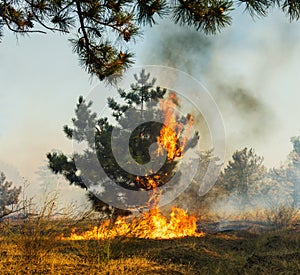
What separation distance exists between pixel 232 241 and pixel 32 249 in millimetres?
6473

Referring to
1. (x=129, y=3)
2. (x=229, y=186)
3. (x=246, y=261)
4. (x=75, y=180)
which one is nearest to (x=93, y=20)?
(x=129, y=3)

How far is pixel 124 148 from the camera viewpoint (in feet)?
38.2

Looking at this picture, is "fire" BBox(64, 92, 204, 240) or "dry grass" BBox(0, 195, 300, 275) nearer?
"dry grass" BBox(0, 195, 300, 275)

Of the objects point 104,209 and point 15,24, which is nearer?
point 15,24

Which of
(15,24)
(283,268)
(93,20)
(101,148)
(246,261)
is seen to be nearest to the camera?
(93,20)

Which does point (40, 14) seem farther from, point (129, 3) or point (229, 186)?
point (229, 186)

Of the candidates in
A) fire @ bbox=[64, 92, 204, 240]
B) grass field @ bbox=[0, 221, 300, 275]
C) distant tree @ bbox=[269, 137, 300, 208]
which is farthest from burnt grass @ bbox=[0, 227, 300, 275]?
distant tree @ bbox=[269, 137, 300, 208]

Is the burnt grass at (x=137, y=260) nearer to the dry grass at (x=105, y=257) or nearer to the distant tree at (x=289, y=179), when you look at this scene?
the dry grass at (x=105, y=257)

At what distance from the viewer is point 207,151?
67.9ft

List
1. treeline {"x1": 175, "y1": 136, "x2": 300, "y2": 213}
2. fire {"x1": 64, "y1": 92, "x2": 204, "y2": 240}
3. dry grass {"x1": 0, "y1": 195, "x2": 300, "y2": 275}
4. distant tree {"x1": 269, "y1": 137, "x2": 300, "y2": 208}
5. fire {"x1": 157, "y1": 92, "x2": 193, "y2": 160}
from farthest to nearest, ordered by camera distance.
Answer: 1. distant tree {"x1": 269, "y1": 137, "x2": 300, "y2": 208}
2. treeline {"x1": 175, "y1": 136, "x2": 300, "y2": 213}
3. fire {"x1": 157, "y1": 92, "x2": 193, "y2": 160}
4. fire {"x1": 64, "y1": 92, "x2": 204, "y2": 240}
5. dry grass {"x1": 0, "y1": 195, "x2": 300, "y2": 275}

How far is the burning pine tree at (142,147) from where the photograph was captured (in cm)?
1158

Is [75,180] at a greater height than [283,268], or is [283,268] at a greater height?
[75,180]

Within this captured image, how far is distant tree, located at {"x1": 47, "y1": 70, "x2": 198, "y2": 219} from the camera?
11.6 metres

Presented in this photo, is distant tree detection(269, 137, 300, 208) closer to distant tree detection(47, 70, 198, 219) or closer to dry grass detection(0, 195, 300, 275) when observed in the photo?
distant tree detection(47, 70, 198, 219)
